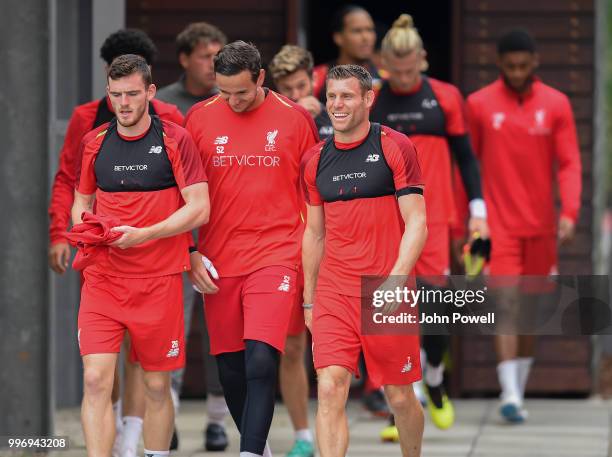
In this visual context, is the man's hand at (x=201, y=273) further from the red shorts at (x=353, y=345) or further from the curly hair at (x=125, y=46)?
the curly hair at (x=125, y=46)

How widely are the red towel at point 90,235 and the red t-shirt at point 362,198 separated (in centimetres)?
93

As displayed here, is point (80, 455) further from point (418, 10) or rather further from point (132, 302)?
point (418, 10)

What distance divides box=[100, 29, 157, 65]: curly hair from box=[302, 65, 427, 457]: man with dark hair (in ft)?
5.10

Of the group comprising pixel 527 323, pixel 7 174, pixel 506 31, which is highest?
pixel 506 31

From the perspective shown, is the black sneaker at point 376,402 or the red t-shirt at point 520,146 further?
the black sneaker at point 376,402

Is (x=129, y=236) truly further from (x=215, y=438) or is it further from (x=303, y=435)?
(x=215, y=438)

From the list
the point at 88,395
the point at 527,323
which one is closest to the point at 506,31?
the point at 527,323

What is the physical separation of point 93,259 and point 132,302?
0.27m

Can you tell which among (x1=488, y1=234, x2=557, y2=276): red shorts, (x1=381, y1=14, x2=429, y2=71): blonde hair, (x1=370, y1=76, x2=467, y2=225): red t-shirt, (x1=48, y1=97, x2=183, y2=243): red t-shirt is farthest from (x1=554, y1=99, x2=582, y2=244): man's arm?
(x1=48, y1=97, x2=183, y2=243): red t-shirt

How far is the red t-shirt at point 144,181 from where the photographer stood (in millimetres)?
7750

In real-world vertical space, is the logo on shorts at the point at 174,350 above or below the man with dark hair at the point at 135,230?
below

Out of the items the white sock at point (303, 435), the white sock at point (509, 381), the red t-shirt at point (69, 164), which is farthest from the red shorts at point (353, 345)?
the white sock at point (509, 381)

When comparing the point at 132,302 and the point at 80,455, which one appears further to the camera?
the point at 80,455

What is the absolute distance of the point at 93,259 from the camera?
7715 millimetres
